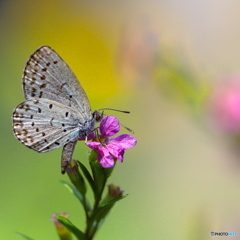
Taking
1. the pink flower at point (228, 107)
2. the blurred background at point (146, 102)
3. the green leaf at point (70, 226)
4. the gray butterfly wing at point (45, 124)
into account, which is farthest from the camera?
the blurred background at point (146, 102)

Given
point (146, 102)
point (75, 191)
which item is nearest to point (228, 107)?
point (75, 191)

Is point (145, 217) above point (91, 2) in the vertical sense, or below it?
below

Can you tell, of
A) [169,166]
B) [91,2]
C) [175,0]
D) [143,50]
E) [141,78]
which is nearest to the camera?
[143,50]

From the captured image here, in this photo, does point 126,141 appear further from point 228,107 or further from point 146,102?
point 146,102

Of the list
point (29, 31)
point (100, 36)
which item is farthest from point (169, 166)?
point (29, 31)

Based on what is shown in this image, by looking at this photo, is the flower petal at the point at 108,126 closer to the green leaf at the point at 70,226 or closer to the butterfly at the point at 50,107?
the butterfly at the point at 50,107

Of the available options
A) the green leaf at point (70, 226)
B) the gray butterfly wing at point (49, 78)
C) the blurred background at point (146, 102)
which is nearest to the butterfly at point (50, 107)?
the gray butterfly wing at point (49, 78)

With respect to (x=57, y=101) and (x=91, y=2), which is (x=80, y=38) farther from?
(x=57, y=101)
